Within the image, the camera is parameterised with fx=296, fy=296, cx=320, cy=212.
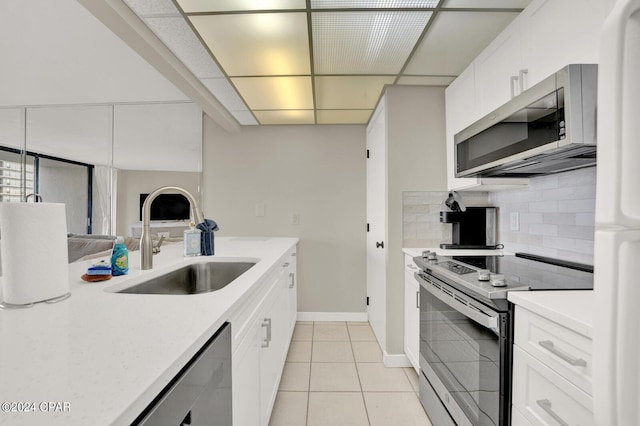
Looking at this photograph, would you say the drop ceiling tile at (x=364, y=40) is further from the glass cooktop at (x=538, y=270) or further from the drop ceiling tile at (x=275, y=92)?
the glass cooktop at (x=538, y=270)

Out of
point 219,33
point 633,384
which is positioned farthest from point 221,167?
point 633,384

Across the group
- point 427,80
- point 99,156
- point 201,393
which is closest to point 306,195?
point 427,80

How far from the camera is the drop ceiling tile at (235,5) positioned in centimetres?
137

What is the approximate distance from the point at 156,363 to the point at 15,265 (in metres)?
0.56

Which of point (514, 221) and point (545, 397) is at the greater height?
point (514, 221)

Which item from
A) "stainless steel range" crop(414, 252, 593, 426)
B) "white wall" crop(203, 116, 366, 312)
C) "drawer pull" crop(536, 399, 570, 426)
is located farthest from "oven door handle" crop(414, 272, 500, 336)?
"white wall" crop(203, 116, 366, 312)

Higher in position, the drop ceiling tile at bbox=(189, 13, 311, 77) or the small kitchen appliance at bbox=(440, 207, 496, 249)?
the drop ceiling tile at bbox=(189, 13, 311, 77)

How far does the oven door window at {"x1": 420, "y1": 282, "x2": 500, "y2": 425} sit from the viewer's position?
3.65ft

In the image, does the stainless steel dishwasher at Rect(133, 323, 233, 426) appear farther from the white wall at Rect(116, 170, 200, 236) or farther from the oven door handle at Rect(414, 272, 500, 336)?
the white wall at Rect(116, 170, 200, 236)

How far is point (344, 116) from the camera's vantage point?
2977mm

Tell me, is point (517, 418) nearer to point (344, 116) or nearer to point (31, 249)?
point (31, 249)

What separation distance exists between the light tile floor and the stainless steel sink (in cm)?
85

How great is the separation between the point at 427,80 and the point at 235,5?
1444 millimetres

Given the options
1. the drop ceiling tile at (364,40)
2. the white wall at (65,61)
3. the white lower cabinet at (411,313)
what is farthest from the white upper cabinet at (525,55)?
the white wall at (65,61)
